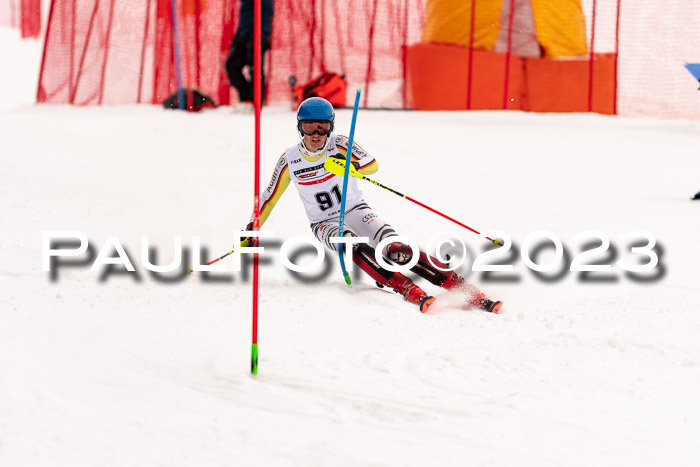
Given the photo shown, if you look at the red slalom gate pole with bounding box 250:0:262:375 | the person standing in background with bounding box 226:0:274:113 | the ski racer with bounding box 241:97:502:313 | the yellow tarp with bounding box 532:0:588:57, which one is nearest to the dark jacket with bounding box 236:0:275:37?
the person standing in background with bounding box 226:0:274:113

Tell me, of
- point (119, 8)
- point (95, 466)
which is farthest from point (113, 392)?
point (119, 8)

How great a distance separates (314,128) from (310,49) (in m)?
8.39

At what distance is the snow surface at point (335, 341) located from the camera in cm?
285

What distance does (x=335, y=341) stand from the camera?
4.10 meters

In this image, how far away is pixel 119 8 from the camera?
46.2 feet

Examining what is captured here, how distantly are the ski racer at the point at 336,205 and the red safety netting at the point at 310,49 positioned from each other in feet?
24.9

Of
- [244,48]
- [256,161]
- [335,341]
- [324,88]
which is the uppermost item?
[244,48]

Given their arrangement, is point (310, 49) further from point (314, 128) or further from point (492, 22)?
point (314, 128)

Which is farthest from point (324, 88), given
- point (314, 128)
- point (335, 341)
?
point (335, 341)

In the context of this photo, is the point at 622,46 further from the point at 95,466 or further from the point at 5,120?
the point at 95,466

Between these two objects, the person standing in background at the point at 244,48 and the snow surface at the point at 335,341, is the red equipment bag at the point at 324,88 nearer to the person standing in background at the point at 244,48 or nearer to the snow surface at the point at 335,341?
the person standing in background at the point at 244,48

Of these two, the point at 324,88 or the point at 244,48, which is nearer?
the point at 324,88

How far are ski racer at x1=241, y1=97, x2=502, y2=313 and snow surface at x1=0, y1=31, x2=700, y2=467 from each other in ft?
0.50

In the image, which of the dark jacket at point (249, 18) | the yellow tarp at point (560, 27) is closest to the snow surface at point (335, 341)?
the dark jacket at point (249, 18)
